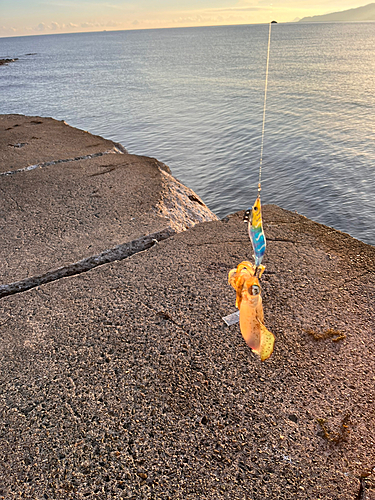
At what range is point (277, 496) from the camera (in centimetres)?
180

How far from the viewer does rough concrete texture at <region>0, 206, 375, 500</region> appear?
6.22 feet

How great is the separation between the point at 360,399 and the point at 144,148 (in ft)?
42.0

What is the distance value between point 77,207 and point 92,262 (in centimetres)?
127

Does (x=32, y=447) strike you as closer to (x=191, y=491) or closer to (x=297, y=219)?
(x=191, y=491)

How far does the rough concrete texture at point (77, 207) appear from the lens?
3.77 meters

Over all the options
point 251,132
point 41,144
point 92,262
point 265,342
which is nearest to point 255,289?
point 265,342

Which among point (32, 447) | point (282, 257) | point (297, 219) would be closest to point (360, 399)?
point (282, 257)

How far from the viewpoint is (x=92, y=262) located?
3654mm

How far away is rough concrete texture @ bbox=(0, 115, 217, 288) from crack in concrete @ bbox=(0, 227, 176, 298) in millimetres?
47

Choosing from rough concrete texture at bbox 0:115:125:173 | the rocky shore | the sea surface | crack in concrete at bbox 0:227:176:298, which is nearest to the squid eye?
the rocky shore

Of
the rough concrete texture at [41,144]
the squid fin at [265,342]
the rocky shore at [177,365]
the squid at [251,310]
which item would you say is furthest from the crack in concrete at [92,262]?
the rough concrete texture at [41,144]

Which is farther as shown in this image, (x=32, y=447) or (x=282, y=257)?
(x=282, y=257)

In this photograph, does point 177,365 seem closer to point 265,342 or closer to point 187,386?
point 187,386

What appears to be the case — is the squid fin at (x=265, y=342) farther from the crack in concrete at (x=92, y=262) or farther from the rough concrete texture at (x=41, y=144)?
the rough concrete texture at (x=41, y=144)
